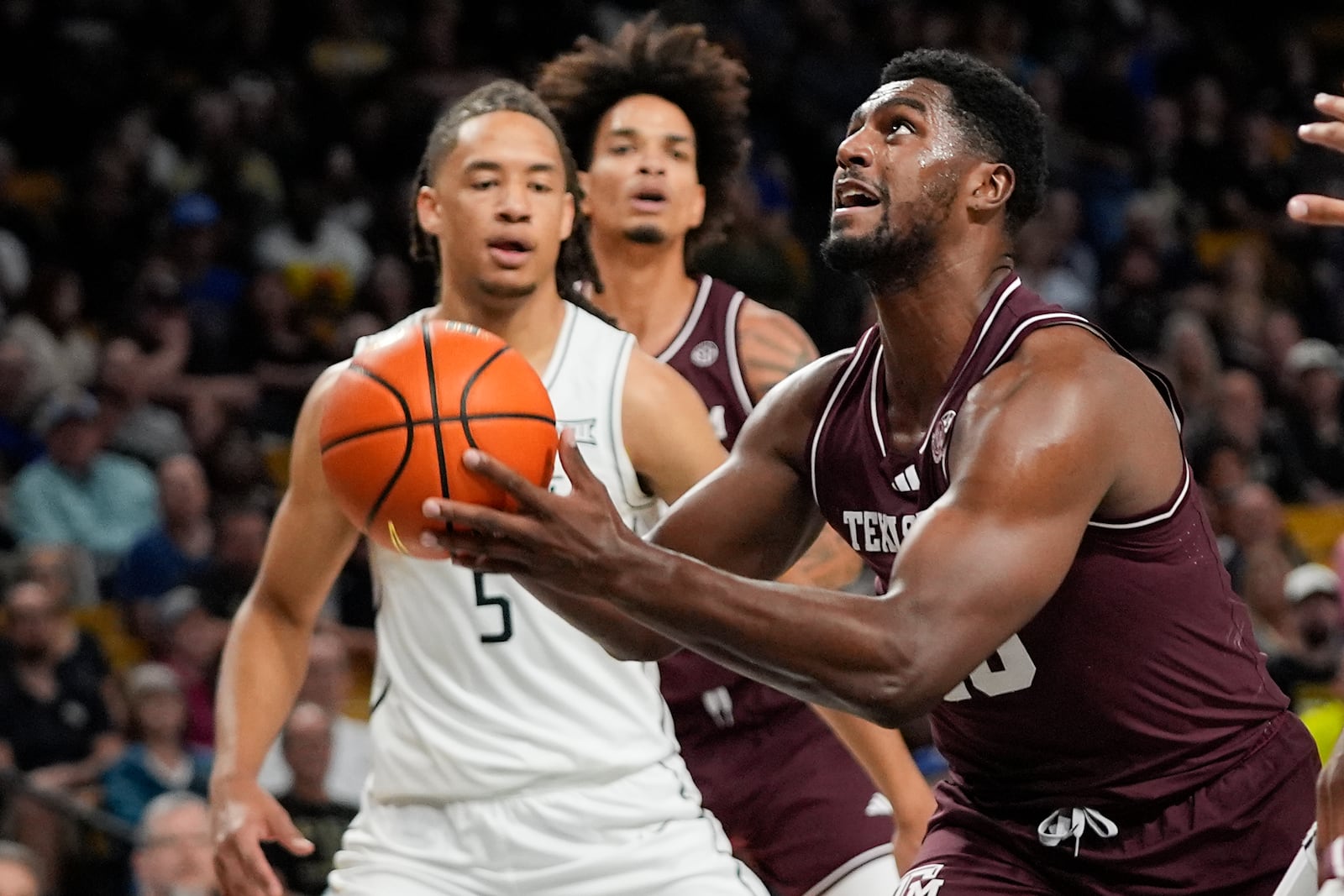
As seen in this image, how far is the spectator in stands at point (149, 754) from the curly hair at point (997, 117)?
4445 millimetres

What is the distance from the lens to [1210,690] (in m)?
3.17

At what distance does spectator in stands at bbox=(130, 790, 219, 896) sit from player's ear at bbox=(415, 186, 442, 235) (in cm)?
276

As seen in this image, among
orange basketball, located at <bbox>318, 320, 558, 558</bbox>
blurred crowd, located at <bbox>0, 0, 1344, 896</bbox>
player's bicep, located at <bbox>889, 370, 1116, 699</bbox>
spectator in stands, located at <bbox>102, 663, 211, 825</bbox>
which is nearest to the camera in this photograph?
player's bicep, located at <bbox>889, 370, 1116, 699</bbox>

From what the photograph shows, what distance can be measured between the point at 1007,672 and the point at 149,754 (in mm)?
4648

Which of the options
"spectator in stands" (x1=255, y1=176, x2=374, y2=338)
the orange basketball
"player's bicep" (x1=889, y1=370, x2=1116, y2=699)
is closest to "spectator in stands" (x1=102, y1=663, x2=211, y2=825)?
"spectator in stands" (x1=255, y1=176, x2=374, y2=338)

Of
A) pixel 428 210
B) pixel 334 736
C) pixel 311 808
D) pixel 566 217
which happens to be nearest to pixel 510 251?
pixel 566 217

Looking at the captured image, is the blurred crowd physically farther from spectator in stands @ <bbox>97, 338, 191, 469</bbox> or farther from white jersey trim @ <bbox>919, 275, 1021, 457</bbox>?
white jersey trim @ <bbox>919, 275, 1021, 457</bbox>

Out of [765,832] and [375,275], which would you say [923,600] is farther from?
[375,275]

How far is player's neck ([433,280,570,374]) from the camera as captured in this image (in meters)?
4.08

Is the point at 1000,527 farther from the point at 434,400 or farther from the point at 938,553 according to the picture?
the point at 434,400

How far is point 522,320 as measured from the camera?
13.4 feet

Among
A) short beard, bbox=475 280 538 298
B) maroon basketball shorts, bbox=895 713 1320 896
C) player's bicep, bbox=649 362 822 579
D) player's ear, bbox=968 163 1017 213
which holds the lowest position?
maroon basketball shorts, bbox=895 713 1320 896

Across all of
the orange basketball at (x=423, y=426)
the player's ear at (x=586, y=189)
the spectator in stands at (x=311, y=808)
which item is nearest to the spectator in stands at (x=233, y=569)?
the spectator in stands at (x=311, y=808)

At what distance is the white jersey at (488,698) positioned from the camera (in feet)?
12.2
